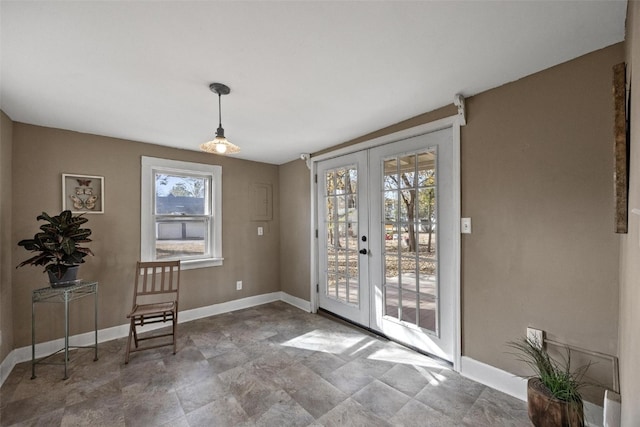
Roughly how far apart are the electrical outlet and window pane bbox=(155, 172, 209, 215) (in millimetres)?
3585

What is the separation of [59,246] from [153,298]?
1164mm

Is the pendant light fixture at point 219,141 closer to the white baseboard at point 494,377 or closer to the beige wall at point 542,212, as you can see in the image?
the beige wall at point 542,212

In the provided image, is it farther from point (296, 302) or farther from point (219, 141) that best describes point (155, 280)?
point (219, 141)

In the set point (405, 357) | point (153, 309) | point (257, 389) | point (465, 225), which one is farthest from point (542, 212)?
point (153, 309)

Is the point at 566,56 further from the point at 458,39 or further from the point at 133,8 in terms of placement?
the point at 133,8

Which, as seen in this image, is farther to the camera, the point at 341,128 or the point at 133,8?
the point at 341,128

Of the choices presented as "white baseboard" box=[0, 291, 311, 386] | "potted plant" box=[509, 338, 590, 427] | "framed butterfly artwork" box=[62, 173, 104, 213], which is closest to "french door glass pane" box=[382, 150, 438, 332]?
"potted plant" box=[509, 338, 590, 427]

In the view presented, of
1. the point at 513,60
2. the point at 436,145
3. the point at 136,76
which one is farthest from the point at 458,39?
the point at 136,76

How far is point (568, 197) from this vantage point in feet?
5.45

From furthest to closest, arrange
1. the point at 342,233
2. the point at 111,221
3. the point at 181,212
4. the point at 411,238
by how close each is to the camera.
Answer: the point at 181,212 → the point at 342,233 → the point at 111,221 → the point at 411,238

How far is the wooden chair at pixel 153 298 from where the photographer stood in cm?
259

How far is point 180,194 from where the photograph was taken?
3479mm

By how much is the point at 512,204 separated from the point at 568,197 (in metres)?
0.30

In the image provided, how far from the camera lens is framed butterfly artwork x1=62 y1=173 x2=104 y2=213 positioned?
2.72 metres
